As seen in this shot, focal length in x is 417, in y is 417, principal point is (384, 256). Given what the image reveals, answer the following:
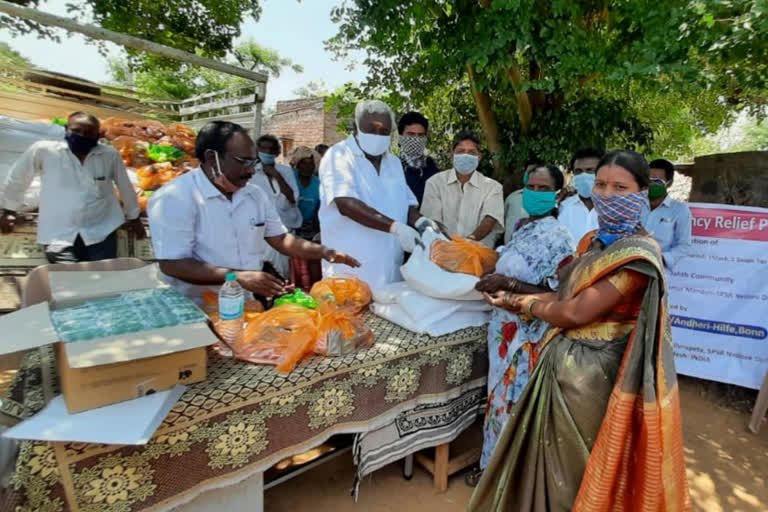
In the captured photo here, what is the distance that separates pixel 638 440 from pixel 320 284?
1622 mm

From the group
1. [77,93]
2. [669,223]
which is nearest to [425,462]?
[669,223]

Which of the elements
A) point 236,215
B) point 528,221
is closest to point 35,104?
point 236,215

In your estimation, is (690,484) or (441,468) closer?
(441,468)

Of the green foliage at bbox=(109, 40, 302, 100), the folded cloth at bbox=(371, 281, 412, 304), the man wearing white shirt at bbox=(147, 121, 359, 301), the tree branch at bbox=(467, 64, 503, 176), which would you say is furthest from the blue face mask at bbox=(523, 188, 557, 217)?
the green foliage at bbox=(109, 40, 302, 100)

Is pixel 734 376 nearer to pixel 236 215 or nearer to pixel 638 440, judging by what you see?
pixel 638 440

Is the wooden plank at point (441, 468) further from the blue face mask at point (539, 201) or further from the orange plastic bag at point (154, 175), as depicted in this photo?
the orange plastic bag at point (154, 175)

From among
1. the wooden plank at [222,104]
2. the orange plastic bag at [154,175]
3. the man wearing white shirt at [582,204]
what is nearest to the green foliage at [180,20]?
the wooden plank at [222,104]

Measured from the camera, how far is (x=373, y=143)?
2656 millimetres

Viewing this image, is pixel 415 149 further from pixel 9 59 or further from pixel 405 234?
pixel 9 59

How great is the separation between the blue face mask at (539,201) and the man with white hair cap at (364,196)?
2.22 feet

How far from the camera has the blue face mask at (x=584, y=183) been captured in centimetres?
353

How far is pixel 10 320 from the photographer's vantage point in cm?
137

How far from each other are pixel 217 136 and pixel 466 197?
1.98 metres

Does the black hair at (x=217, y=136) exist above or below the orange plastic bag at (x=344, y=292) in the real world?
above
